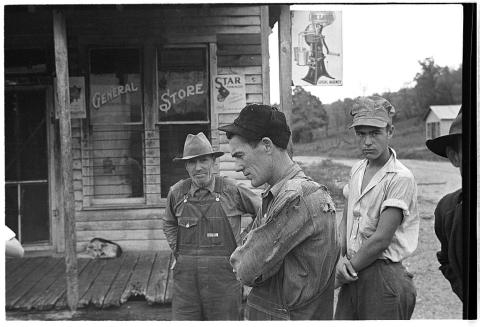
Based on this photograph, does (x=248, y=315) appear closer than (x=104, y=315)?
Yes

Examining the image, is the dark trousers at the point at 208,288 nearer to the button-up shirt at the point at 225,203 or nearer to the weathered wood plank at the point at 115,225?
the button-up shirt at the point at 225,203

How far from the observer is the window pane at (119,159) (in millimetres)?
3594

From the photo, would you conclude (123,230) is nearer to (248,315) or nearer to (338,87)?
(248,315)

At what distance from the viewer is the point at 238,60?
3.61 metres

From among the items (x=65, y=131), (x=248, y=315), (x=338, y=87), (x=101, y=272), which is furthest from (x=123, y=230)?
(x=338, y=87)

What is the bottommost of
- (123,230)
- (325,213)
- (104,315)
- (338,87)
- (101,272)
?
(104,315)

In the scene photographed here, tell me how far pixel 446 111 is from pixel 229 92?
1283 millimetres

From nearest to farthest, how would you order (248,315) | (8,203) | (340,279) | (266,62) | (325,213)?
(325,213)
(248,315)
(340,279)
(266,62)
(8,203)

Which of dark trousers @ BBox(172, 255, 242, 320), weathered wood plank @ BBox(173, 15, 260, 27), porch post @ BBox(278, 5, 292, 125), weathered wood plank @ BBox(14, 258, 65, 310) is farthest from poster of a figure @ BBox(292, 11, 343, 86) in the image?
weathered wood plank @ BBox(14, 258, 65, 310)

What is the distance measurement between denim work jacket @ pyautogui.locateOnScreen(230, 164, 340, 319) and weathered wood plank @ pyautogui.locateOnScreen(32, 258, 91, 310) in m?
1.57

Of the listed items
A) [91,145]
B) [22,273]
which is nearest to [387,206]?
[91,145]

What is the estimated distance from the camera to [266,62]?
11.7ft

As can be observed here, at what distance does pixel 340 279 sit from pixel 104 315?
1572 millimetres

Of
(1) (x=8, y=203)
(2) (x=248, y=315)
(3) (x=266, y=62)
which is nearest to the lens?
(2) (x=248, y=315)
